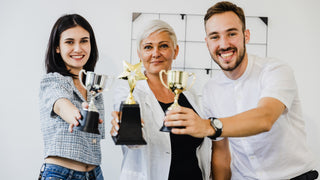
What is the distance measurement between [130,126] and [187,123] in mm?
262

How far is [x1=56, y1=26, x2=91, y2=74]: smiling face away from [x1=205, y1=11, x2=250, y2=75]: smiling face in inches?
28.5

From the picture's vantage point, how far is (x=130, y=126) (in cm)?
125

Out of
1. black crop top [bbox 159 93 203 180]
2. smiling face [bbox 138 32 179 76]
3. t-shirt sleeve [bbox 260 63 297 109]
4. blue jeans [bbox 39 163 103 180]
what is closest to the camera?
t-shirt sleeve [bbox 260 63 297 109]

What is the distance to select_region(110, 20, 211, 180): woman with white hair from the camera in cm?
156

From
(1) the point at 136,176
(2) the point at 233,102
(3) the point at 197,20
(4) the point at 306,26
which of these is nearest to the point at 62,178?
(1) the point at 136,176

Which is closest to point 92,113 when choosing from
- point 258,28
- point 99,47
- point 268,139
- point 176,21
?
point 268,139

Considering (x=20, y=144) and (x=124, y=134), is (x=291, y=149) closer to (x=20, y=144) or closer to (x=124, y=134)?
(x=124, y=134)

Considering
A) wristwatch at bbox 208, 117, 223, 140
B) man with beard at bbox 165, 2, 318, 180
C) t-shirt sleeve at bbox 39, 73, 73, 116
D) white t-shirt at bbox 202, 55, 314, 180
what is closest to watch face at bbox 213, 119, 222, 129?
wristwatch at bbox 208, 117, 223, 140

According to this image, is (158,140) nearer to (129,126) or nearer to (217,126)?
(129,126)

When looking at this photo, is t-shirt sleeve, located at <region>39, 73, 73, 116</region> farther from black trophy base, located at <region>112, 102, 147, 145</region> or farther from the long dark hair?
black trophy base, located at <region>112, 102, 147, 145</region>

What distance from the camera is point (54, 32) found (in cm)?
164

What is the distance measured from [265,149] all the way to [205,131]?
58 centimetres

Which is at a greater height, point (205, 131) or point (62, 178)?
point (205, 131)

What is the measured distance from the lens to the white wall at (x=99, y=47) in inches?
105
